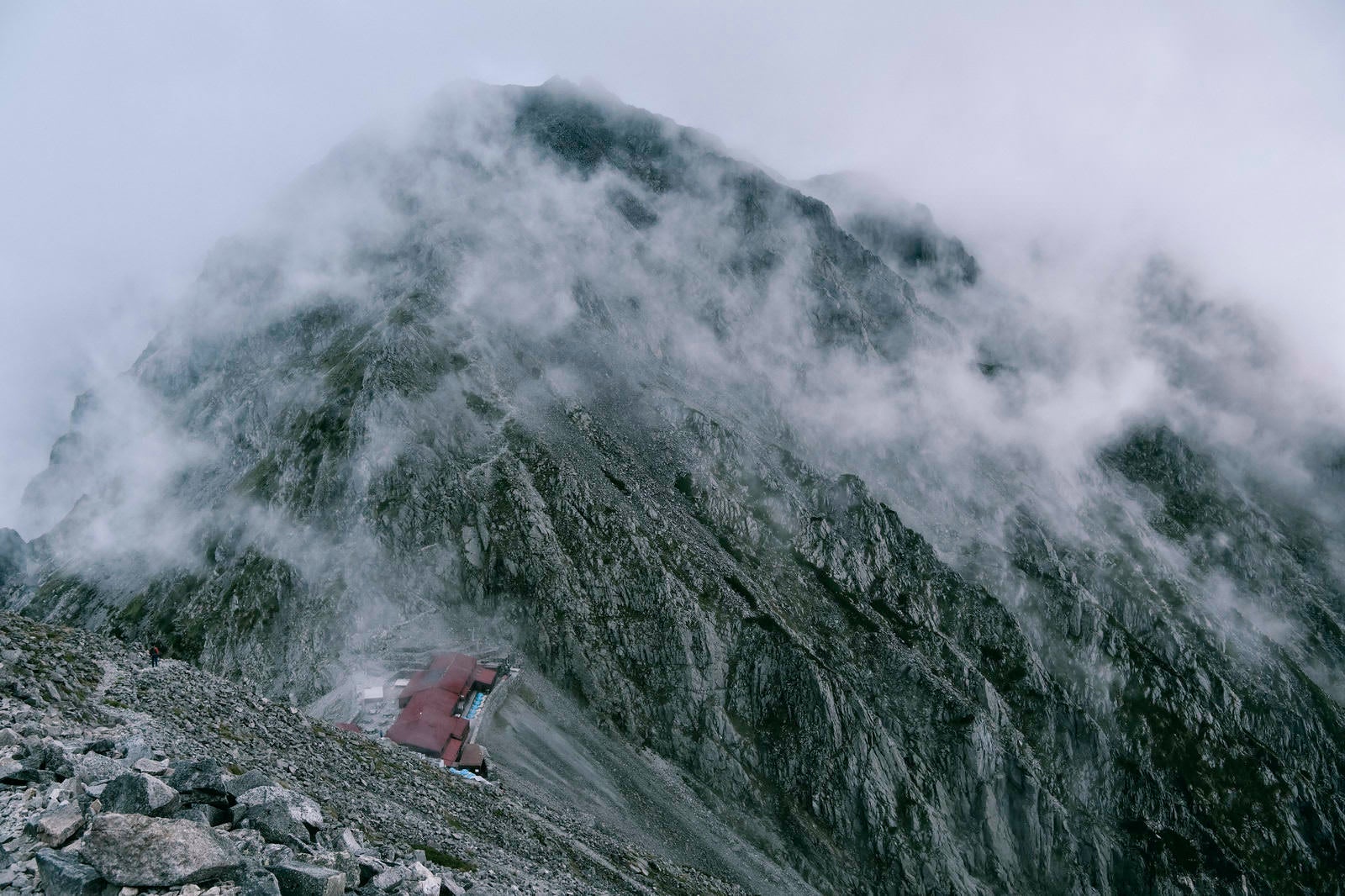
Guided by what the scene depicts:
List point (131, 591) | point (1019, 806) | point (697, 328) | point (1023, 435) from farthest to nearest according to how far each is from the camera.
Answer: point (1023, 435) → point (697, 328) → point (131, 591) → point (1019, 806)

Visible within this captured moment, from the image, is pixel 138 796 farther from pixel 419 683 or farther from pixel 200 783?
pixel 419 683

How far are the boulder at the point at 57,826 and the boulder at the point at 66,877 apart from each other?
718 millimetres

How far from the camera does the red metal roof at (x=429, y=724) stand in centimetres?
6862

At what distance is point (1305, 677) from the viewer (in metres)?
144

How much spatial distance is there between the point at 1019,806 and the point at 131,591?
511ft

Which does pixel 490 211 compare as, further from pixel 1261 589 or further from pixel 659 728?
pixel 1261 589

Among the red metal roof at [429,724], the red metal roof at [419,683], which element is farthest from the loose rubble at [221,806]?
the red metal roof at [419,683]

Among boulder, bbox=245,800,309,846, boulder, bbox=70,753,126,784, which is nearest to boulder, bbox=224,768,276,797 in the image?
boulder, bbox=245,800,309,846

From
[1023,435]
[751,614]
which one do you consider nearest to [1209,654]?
[1023,435]

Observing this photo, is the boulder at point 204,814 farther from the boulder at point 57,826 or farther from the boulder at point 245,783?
the boulder at point 57,826

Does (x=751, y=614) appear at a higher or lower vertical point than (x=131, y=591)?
higher

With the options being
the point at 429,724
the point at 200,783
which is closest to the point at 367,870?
the point at 200,783

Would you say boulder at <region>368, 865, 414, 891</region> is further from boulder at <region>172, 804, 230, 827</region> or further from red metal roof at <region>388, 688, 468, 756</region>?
red metal roof at <region>388, 688, 468, 756</region>

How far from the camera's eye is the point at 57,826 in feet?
48.5
